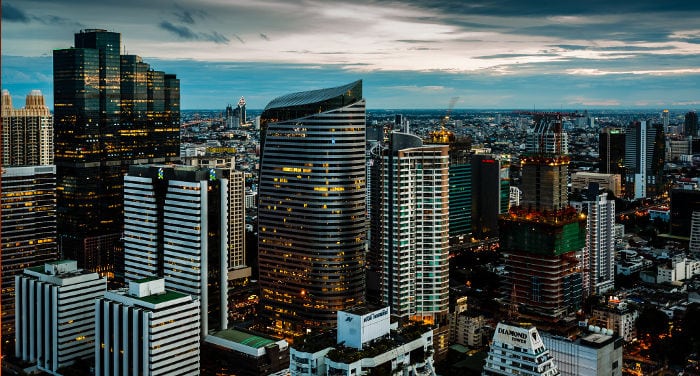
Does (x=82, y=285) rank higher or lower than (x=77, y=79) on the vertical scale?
lower

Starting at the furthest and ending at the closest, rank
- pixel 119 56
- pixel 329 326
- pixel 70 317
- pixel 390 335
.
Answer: pixel 119 56 < pixel 329 326 < pixel 70 317 < pixel 390 335

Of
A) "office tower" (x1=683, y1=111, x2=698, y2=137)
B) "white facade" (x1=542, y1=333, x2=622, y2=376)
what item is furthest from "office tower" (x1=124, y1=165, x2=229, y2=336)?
"office tower" (x1=683, y1=111, x2=698, y2=137)

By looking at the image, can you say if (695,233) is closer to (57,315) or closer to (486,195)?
(486,195)

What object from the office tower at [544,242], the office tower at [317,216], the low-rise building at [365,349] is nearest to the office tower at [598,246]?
the office tower at [544,242]

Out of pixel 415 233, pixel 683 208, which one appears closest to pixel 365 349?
pixel 415 233

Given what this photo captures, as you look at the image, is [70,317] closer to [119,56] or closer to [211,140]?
[119,56]

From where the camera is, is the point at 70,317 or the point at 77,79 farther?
the point at 77,79

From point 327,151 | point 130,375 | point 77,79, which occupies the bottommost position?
point 130,375

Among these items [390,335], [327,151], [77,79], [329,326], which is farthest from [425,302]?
[77,79]
